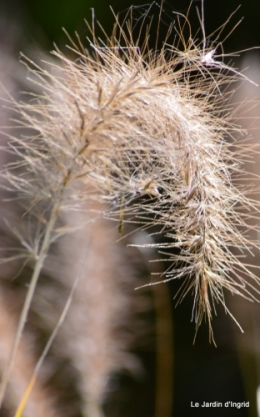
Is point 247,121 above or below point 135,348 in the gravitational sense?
above

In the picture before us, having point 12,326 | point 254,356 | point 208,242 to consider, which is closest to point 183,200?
point 208,242

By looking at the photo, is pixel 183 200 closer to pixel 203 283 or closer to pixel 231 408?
pixel 203 283

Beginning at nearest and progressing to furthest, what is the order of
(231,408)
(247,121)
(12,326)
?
(12,326) < (247,121) < (231,408)

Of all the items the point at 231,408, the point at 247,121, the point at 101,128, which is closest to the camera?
the point at 101,128

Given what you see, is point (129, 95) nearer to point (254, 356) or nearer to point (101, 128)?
point (101, 128)

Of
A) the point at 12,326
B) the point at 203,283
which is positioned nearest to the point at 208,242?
the point at 203,283

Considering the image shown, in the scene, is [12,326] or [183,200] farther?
[12,326]

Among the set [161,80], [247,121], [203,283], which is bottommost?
[203,283]
